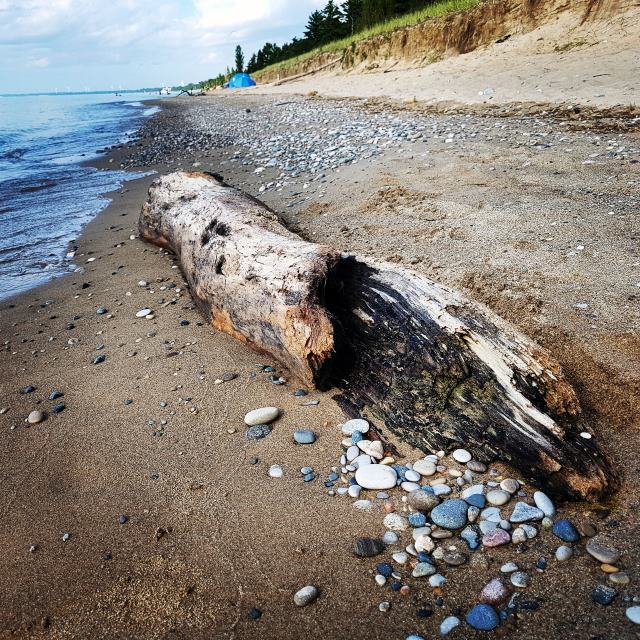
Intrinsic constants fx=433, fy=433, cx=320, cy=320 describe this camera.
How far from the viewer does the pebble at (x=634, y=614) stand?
152 centimetres

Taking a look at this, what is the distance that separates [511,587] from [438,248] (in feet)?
11.6

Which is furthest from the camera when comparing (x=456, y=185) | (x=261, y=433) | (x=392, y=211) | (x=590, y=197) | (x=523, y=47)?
(x=523, y=47)

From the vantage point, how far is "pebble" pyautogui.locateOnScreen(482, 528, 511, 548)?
76.0 inches

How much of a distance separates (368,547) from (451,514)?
0.43 m

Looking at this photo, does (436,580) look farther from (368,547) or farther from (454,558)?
(368,547)

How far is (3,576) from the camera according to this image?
205 centimetres

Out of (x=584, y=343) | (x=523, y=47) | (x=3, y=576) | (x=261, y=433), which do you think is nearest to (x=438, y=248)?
(x=584, y=343)

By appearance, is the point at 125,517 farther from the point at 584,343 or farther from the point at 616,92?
the point at 616,92

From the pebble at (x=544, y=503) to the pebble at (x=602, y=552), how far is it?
0.65 ft

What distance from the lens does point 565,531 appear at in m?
1.92

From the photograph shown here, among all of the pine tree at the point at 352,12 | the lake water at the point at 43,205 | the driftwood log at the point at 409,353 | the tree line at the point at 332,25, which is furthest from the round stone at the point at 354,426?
the pine tree at the point at 352,12

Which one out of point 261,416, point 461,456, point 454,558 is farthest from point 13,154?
point 454,558

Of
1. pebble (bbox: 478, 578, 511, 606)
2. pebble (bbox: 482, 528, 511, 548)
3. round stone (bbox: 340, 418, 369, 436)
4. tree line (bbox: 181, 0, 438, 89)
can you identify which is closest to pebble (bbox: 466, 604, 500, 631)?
pebble (bbox: 478, 578, 511, 606)

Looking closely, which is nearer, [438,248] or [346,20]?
[438,248]
